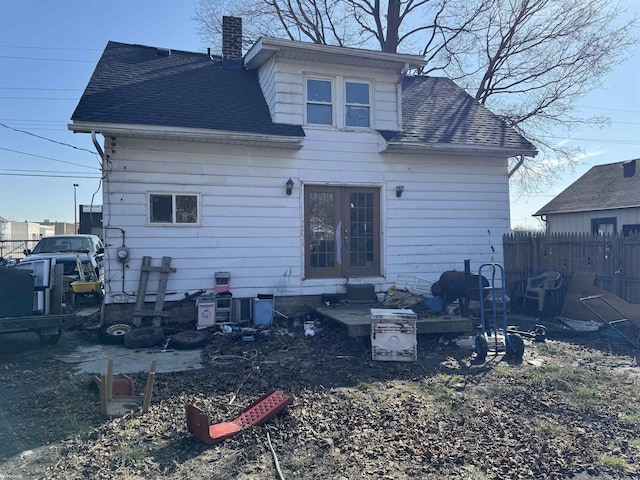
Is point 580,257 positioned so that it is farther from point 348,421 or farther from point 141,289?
point 141,289

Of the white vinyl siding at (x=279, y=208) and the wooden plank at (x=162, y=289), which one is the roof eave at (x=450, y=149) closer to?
the white vinyl siding at (x=279, y=208)

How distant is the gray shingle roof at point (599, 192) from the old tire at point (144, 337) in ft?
56.8

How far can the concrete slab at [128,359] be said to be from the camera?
579 centimetres

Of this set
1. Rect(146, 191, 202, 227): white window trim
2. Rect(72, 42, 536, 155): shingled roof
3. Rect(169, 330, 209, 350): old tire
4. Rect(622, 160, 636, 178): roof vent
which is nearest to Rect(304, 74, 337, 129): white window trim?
Rect(72, 42, 536, 155): shingled roof

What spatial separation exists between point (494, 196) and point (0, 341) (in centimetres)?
994

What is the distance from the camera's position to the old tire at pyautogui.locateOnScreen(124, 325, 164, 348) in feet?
22.8

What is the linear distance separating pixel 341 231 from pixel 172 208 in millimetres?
3318

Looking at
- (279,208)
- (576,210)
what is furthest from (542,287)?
(576,210)

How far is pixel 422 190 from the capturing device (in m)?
9.57

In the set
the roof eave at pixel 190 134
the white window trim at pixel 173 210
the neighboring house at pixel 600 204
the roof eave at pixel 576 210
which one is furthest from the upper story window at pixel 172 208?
the roof eave at pixel 576 210

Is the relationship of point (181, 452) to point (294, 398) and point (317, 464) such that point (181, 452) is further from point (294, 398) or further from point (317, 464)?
point (294, 398)

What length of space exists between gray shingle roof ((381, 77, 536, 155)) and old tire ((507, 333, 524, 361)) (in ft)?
14.7

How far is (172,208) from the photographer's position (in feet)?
26.7

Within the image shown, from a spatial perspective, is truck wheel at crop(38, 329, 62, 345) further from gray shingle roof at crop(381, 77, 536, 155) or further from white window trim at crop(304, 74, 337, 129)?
gray shingle roof at crop(381, 77, 536, 155)
